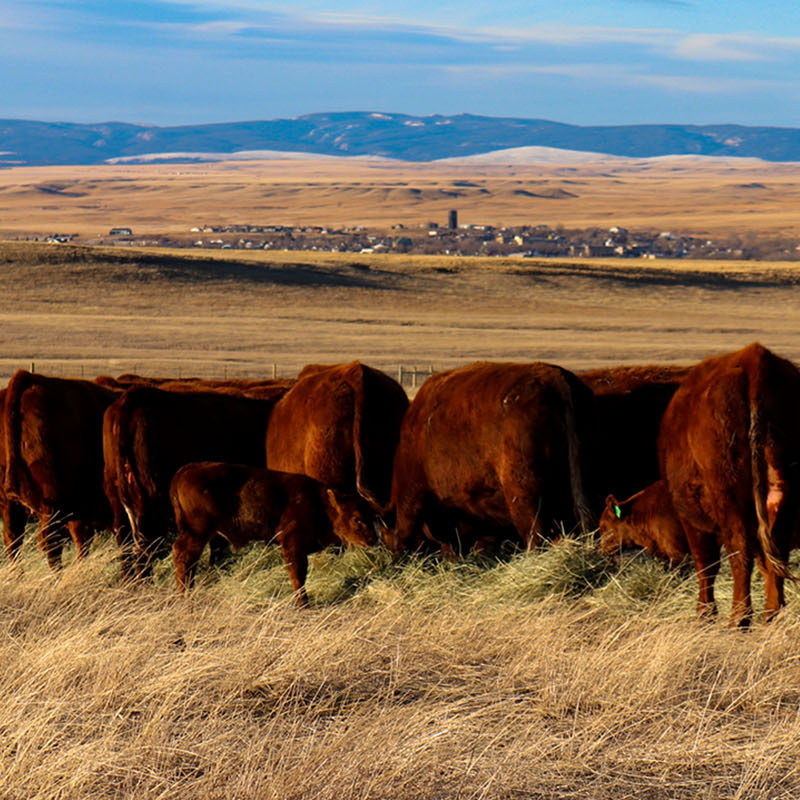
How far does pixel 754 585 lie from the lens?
24.7ft

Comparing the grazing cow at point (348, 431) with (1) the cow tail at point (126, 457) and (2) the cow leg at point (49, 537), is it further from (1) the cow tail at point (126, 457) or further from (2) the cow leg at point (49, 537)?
(2) the cow leg at point (49, 537)

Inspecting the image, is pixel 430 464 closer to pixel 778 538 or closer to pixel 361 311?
pixel 778 538

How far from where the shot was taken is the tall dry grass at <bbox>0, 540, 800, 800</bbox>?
4.57 m

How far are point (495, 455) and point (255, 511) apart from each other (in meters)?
1.57

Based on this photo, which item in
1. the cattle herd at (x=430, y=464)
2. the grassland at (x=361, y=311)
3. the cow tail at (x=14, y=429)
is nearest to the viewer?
the cattle herd at (x=430, y=464)

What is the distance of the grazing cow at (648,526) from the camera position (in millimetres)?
7391

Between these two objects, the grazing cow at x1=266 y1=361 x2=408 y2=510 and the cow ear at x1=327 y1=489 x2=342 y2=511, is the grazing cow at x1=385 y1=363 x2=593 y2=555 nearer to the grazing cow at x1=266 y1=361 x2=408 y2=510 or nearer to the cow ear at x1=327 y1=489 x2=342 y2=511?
the grazing cow at x1=266 y1=361 x2=408 y2=510

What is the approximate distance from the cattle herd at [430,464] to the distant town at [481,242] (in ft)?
255

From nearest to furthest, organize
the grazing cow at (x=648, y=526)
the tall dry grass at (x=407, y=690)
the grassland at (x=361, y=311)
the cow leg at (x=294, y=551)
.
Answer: the tall dry grass at (x=407, y=690), the grazing cow at (x=648, y=526), the cow leg at (x=294, y=551), the grassland at (x=361, y=311)

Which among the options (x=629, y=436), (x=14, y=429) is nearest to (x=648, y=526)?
(x=629, y=436)

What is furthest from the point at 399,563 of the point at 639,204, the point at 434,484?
the point at 639,204

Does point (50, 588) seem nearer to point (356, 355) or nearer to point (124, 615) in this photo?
point (124, 615)

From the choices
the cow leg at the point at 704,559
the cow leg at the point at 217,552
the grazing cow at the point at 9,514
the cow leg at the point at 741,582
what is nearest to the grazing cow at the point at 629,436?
the cow leg at the point at 704,559

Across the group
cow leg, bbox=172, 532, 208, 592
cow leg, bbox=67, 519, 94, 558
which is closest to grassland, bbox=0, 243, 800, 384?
cow leg, bbox=67, 519, 94, 558
